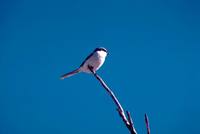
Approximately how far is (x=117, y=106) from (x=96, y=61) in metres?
4.53

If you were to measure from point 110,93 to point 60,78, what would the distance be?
4556 mm

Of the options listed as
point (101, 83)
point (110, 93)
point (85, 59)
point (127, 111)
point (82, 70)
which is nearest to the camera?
point (127, 111)

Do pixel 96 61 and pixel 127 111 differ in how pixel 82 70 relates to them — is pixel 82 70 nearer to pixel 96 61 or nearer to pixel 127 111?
pixel 96 61

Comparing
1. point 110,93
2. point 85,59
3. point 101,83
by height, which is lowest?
point 110,93

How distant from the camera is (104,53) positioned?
7590 millimetres

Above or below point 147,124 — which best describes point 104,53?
above

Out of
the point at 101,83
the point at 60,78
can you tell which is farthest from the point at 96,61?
the point at 101,83

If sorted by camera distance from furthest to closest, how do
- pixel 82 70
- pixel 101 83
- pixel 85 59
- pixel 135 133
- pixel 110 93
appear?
1. pixel 85 59
2. pixel 82 70
3. pixel 101 83
4. pixel 110 93
5. pixel 135 133

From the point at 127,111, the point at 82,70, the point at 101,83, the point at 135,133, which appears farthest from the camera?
the point at 82,70

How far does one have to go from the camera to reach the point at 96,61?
7047mm

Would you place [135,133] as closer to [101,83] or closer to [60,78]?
[101,83]

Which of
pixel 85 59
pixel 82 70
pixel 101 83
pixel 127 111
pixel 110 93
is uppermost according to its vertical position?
pixel 85 59

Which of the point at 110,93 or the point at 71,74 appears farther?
the point at 71,74

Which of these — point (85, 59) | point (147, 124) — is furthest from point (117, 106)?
point (85, 59)
